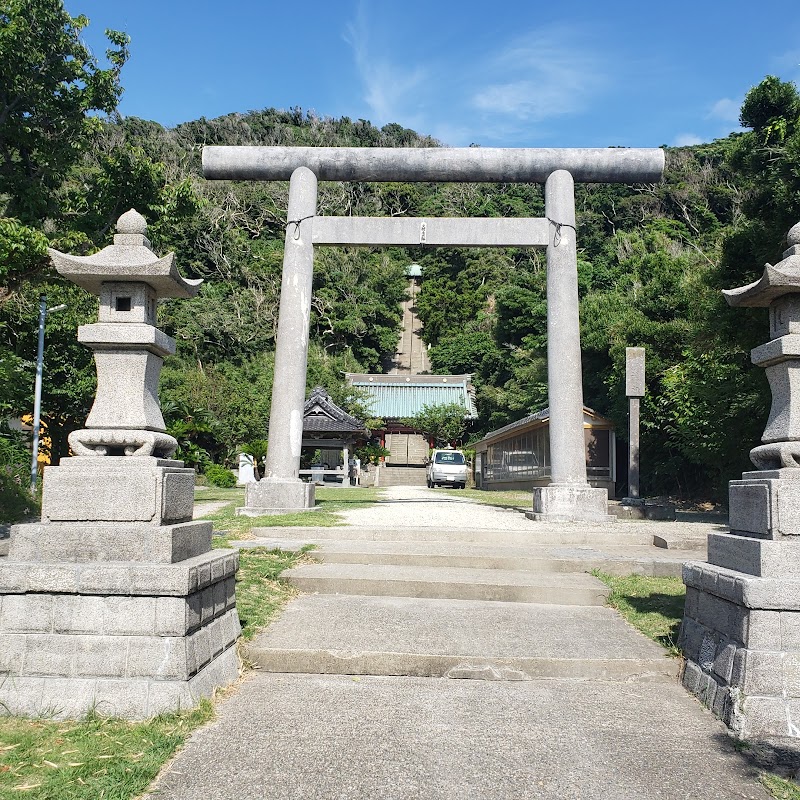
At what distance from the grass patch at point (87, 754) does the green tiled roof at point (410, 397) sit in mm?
33208

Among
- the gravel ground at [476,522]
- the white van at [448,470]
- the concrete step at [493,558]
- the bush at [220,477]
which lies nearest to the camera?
the concrete step at [493,558]

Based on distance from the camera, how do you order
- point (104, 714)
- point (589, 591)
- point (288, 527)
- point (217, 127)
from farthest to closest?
point (217, 127)
point (288, 527)
point (589, 591)
point (104, 714)

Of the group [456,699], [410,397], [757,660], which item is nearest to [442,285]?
[410,397]

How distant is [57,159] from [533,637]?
34.4 ft

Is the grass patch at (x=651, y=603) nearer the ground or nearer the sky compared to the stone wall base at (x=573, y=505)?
nearer the ground

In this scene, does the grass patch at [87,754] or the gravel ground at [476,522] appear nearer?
the grass patch at [87,754]

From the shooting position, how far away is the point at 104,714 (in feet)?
10.8

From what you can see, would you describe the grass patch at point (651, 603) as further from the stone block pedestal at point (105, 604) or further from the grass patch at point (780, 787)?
the stone block pedestal at point (105, 604)

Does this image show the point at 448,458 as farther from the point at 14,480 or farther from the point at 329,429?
the point at 14,480

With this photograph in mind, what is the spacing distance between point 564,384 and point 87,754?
8676 millimetres

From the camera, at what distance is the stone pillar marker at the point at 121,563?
334cm

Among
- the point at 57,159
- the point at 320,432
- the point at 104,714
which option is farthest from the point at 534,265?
the point at 104,714

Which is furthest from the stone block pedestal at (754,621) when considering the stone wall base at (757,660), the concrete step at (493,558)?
the concrete step at (493,558)

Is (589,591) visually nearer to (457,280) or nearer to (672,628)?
(672,628)
